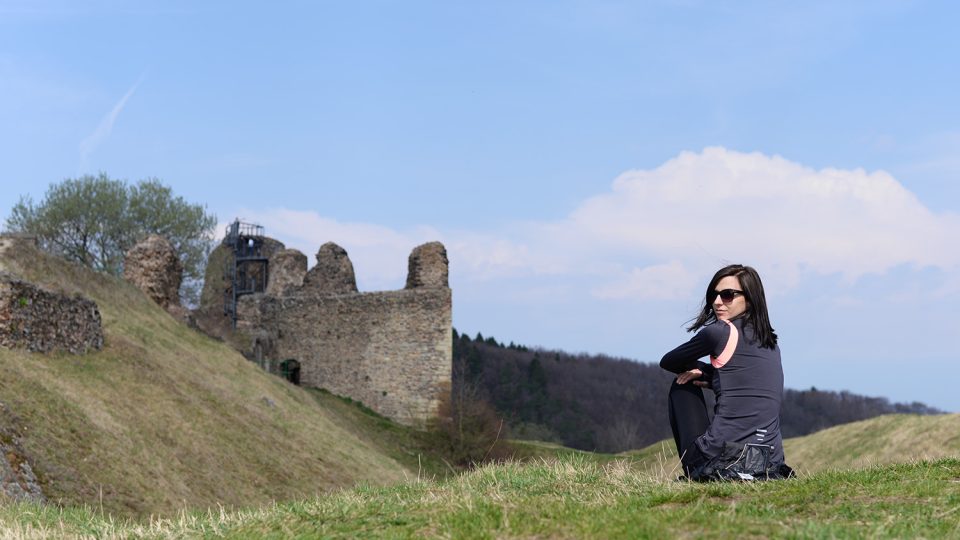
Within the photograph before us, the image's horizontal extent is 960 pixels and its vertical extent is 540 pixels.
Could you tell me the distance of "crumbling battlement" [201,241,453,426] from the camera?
118ft

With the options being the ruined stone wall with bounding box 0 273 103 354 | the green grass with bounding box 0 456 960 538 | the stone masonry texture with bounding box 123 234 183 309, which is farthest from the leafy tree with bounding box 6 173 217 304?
the green grass with bounding box 0 456 960 538

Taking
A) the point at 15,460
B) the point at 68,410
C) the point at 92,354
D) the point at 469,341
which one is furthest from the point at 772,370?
the point at 469,341

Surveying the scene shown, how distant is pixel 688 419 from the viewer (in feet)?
22.9

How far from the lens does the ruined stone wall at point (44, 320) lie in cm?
1705

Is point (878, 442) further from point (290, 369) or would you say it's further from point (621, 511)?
point (290, 369)

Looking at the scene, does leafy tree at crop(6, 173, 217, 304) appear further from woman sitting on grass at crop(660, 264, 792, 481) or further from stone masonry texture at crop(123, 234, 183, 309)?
woman sitting on grass at crop(660, 264, 792, 481)

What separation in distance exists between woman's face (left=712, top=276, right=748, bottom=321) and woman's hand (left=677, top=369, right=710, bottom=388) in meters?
0.44

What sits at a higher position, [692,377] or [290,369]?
[290,369]

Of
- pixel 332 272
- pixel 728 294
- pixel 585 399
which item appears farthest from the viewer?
pixel 585 399

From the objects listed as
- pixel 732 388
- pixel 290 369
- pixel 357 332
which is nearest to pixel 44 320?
pixel 732 388

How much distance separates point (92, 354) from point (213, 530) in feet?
49.3

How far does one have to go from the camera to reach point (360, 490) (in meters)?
7.84

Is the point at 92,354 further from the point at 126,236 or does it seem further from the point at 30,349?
the point at 126,236

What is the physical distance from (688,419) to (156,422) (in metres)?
13.2
